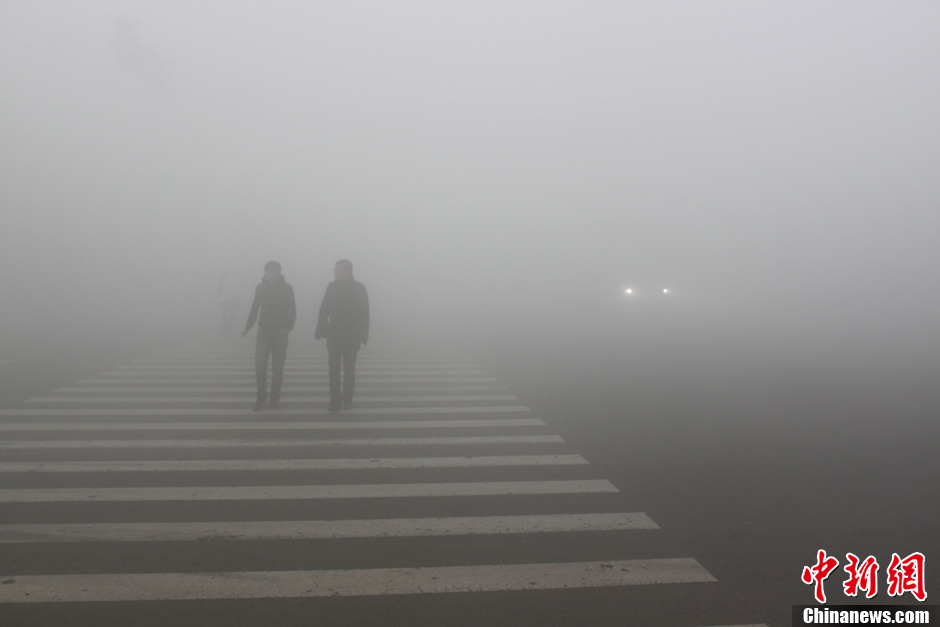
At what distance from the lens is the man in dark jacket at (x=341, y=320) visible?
957cm

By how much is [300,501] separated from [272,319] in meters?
4.06

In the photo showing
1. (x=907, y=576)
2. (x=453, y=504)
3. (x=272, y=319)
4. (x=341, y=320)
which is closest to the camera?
(x=907, y=576)

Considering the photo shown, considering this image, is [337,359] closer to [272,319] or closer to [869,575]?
[272,319]

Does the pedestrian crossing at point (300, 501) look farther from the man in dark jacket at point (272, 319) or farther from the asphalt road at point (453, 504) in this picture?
the man in dark jacket at point (272, 319)

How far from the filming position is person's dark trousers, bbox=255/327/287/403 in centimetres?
945

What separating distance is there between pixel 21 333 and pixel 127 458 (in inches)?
611

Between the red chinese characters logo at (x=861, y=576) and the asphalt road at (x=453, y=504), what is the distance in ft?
0.27

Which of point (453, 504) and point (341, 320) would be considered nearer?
point (453, 504)

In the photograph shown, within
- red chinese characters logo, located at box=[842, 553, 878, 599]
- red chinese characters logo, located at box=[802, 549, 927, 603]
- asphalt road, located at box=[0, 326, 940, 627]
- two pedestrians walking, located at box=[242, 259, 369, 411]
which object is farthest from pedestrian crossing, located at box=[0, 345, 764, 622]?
red chinese characters logo, located at box=[842, 553, 878, 599]

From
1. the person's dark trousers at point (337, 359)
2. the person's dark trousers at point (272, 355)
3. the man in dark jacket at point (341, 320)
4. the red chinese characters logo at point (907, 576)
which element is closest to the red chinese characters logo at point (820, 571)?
the red chinese characters logo at point (907, 576)

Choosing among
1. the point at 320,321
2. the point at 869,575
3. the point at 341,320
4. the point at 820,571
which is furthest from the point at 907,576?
the point at 320,321

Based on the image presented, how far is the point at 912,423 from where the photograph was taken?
915 cm

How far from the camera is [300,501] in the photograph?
576 cm

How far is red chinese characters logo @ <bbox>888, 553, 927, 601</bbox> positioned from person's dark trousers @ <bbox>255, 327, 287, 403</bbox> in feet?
22.2
